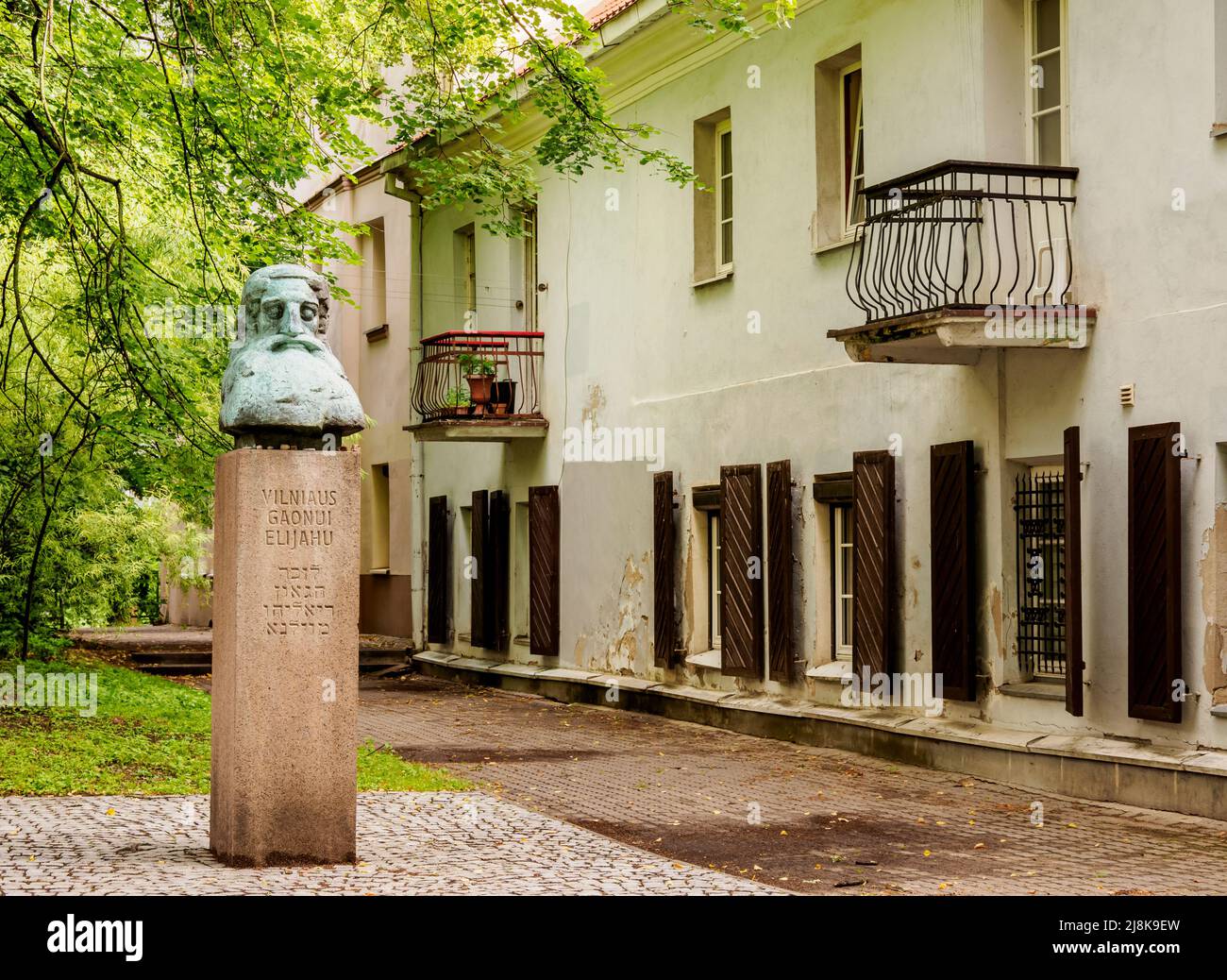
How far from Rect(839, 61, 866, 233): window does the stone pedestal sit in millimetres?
8646

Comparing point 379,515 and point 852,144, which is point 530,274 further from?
point 852,144

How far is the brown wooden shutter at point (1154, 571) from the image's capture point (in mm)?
11539

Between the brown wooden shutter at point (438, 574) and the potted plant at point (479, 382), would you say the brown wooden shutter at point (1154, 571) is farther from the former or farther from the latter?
the brown wooden shutter at point (438, 574)

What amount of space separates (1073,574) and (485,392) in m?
11.5

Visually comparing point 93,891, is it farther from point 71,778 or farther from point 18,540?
point 18,540

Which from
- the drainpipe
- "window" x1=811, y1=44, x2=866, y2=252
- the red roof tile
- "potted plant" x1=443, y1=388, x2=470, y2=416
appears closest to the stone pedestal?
"window" x1=811, y1=44, x2=866, y2=252

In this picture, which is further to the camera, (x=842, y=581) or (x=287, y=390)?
(x=842, y=581)

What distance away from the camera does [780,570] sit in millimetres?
16359

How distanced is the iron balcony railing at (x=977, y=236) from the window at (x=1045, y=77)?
1.22 ft

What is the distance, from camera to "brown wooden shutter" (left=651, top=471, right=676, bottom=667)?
18781 millimetres

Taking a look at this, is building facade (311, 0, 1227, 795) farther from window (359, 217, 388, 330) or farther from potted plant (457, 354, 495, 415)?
window (359, 217, 388, 330)

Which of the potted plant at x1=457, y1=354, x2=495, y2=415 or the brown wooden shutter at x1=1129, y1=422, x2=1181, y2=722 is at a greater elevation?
the potted plant at x1=457, y1=354, x2=495, y2=415

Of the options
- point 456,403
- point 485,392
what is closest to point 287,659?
point 456,403

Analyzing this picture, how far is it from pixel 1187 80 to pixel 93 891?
8706 millimetres
